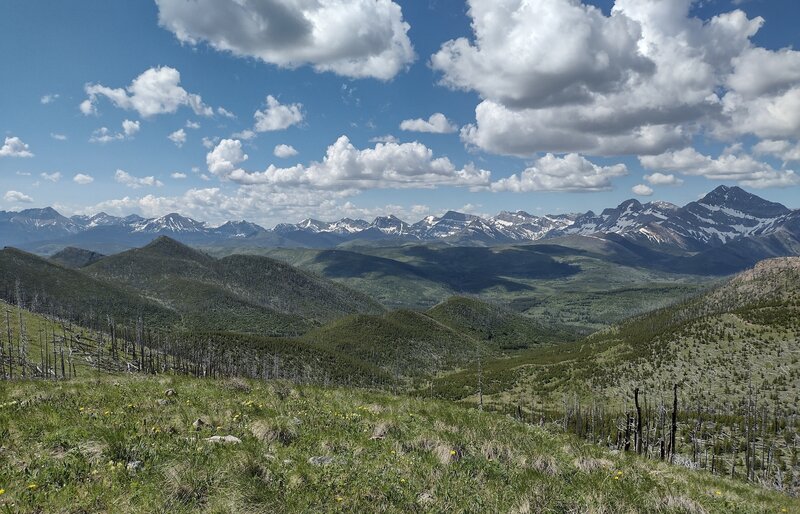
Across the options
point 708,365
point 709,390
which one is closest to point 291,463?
point 709,390

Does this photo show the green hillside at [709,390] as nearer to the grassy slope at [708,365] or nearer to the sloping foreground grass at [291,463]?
the grassy slope at [708,365]

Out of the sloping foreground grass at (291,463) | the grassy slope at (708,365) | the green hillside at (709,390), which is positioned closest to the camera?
the sloping foreground grass at (291,463)

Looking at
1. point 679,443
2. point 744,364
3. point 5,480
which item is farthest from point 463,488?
point 744,364

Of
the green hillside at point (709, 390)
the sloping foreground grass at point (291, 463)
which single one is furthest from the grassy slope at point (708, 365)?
the sloping foreground grass at point (291, 463)

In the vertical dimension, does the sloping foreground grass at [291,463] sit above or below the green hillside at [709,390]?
above

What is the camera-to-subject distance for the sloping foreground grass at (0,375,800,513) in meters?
7.91

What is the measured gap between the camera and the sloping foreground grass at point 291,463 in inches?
312

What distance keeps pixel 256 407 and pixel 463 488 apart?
27.5 feet

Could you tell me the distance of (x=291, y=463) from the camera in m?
10.0

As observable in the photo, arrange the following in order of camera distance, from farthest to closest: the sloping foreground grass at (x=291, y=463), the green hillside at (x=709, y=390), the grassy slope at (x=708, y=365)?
the grassy slope at (x=708, y=365) → the green hillside at (x=709, y=390) → the sloping foreground grass at (x=291, y=463)

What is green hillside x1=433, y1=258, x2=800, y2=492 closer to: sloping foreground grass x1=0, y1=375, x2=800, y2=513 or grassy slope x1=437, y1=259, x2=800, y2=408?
grassy slope x1=437, y1=259, x2=800, y2=408

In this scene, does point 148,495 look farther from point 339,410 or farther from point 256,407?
point 339,410

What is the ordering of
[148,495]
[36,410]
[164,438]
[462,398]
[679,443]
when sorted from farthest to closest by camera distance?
[462,398]
[679,443]
[36,410]
[164,438]
[148,495]

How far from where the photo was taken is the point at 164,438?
1086 centimetres
